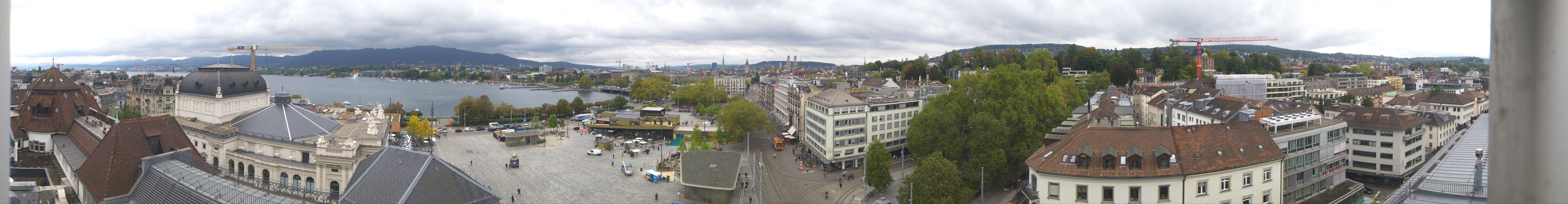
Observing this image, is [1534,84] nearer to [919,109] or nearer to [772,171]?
[772,171]

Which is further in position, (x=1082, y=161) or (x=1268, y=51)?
(x=1268, y=51)

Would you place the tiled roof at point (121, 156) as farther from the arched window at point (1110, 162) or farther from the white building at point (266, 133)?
the arched window at point (1110, 162)

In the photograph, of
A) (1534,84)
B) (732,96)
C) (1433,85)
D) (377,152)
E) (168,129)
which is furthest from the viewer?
(732,96)

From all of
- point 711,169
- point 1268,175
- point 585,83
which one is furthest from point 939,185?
point 585,83

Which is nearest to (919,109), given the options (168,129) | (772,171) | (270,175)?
(772,171)

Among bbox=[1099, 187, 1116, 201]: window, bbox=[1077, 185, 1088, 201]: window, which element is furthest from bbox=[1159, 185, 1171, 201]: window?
bbox=[1077, 185, 1088, 201]: window

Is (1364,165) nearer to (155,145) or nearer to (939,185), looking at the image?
(939,185)

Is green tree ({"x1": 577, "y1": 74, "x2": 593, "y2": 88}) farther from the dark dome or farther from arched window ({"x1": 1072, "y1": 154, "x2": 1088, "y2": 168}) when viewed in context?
arched window ({"x1": 1072, "y1": 154, "x2": 1088, "y2": 168})
